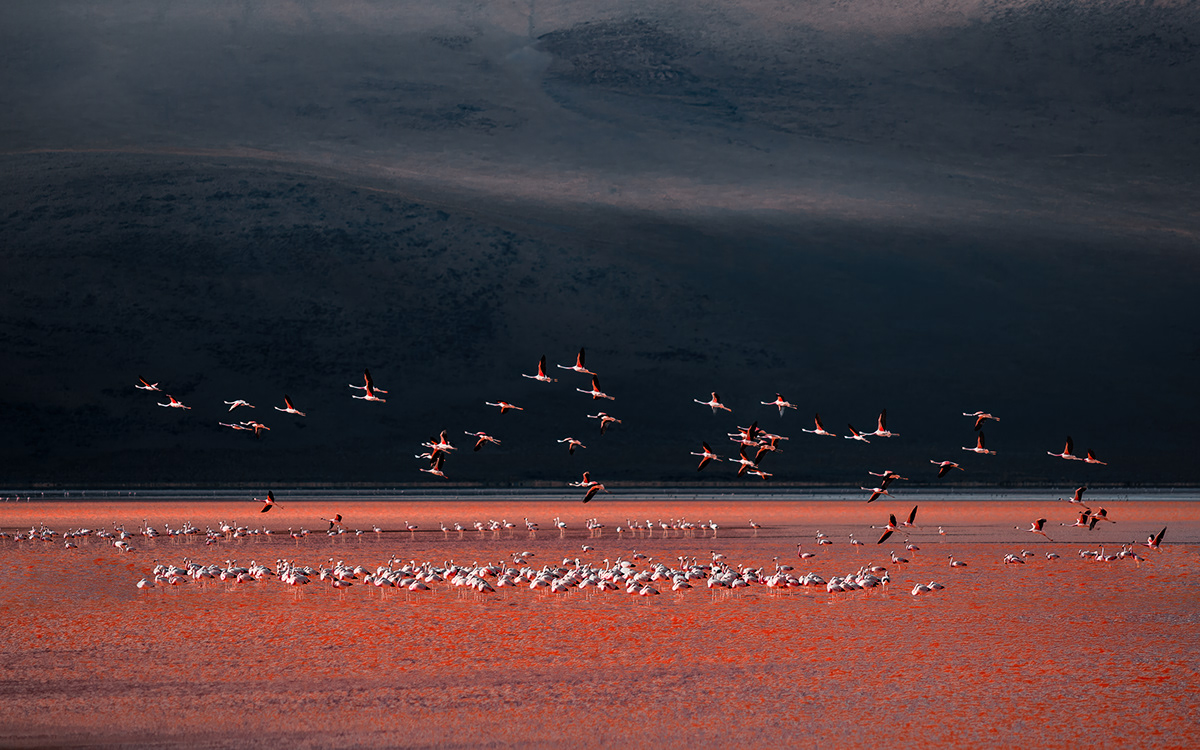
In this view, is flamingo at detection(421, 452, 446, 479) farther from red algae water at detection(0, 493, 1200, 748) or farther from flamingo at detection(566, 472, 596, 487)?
flamingo at detection(566, 472, 596, 487)

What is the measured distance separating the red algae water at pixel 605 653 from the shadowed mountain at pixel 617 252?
2290 inches

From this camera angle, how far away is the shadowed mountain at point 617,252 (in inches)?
4038

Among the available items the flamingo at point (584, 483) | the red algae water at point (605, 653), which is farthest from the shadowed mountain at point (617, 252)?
the red algae water at point (605, 653)

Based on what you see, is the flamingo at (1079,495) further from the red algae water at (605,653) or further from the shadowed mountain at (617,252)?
the shadowed mountain at (617,252)

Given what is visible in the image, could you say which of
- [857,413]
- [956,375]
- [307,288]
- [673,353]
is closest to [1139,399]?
[956,375]

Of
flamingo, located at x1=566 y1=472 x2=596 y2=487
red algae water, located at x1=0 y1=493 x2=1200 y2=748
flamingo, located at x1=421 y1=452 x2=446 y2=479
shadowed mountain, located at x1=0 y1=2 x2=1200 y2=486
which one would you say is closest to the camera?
red algae water, located at x1=0 y1=493 x2=1200 y2=748

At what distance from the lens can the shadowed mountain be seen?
336 feet

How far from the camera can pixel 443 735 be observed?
17.9m

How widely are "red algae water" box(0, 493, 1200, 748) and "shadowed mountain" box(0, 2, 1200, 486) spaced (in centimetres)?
5817

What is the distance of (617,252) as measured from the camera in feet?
399

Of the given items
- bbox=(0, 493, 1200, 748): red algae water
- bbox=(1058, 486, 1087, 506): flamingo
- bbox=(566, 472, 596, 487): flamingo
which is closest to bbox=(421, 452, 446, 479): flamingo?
bbox=(0, 493, 1200, 748): red algae water

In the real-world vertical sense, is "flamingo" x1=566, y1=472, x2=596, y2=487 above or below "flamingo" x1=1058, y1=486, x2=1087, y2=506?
below

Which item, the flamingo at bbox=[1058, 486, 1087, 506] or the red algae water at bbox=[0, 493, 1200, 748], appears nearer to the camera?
the red algae water at bbox=[0, 493, 1200, 748]

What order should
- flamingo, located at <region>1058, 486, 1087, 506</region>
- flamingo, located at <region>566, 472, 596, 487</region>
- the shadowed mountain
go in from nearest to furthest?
flamingo, located at <region>1058, 486, 1087, 506</region> < flamingo, located at <region>566, 472, 596, 487</region> < the shadowed mountain
